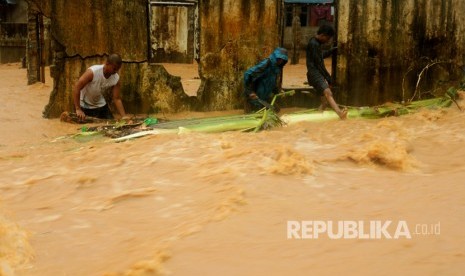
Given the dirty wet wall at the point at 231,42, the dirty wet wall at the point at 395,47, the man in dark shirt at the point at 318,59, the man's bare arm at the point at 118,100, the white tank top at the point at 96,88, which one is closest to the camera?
the man in dark shirt at the point at 318,59

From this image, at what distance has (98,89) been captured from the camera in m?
7.21

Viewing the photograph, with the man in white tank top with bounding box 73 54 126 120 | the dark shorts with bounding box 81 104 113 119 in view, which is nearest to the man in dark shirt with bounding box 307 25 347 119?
→ the man in white tank top with bounding box 73 54 126 120

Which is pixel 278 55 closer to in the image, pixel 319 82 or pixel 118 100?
pixel 319 82

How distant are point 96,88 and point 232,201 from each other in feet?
14.2

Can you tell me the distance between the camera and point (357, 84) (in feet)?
27.5

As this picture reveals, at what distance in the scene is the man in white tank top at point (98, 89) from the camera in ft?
23.0

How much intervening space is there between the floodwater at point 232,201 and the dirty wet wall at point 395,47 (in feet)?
6.79

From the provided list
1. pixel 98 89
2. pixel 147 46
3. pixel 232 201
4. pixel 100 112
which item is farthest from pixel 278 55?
pixel 232 201

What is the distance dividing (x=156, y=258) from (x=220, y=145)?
9.31 feet

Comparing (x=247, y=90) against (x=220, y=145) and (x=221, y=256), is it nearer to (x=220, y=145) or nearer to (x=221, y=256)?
(x=220, y=145)

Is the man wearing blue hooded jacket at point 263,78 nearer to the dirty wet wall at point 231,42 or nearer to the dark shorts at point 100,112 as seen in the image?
the dirty wet wall at point 231,42

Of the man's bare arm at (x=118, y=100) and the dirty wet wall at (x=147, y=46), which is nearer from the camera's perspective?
the man's bare arm at (x=118, y=100)

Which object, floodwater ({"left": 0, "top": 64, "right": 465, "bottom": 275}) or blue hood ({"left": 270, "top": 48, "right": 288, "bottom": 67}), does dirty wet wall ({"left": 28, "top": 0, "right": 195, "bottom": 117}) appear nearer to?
floodwater ({"left": 0, "top": 64, "right": 465, "bottom": 275})

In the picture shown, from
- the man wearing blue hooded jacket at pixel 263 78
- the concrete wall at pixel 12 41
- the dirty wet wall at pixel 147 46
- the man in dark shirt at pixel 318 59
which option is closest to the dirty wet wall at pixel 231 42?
the dirty wet wall at pixel 147 46
